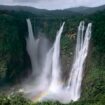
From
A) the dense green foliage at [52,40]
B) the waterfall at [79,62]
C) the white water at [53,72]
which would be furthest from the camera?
the waterfall at [79,62]

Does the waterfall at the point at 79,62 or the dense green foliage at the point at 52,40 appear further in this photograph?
the waterfall at the point at 79,62

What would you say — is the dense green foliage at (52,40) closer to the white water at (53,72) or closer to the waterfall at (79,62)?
the waterfall at (79,62)

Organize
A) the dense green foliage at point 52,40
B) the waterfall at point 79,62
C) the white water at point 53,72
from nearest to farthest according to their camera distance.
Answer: the dense green foliage at point 52,40
the white water at point 53,72
the waterfall at point 79,62

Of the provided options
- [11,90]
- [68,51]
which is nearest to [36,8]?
[68,51]

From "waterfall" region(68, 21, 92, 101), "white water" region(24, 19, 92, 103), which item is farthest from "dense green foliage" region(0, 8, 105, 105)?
"white water" region(24, 19, 92, 103)

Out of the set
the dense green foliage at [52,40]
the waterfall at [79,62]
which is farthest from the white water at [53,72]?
the dense green foliage at [52,40]
